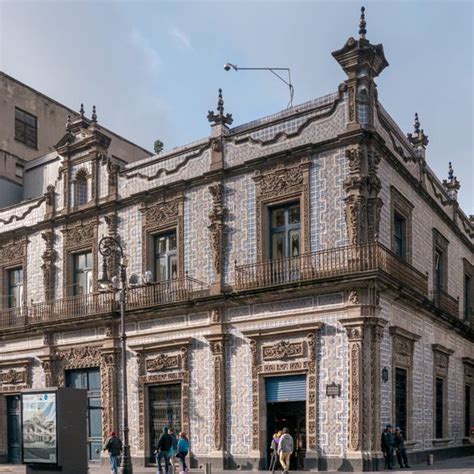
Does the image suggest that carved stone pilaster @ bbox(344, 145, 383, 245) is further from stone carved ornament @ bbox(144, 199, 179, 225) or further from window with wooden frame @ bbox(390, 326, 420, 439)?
stone carved ornament @ bbox(144, 199, 179, 225)

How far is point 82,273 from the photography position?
28812 millimetres

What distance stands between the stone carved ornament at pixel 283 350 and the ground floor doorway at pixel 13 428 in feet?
39.6

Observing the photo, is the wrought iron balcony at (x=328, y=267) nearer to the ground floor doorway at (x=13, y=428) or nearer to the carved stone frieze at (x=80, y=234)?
the carved stone frieze at (x=80, y=234)

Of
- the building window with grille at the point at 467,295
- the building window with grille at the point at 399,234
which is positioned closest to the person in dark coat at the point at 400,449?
the building window with grille at the point at 399,234

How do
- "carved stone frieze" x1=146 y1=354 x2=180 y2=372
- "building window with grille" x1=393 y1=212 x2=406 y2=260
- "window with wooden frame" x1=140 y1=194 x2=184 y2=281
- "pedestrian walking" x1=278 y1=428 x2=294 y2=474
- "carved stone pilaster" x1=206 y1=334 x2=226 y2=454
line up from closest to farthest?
"pedestrian walking" x1=278 y1=428 x2=294 y2=474, "carved stone pilaster" x1=206 y1=334 x2=226 y2=454, "building window with grille" x1=393 y1=212 x2=406 y2=260, "carved stone frieze" x1=146 y1=354 x2=180 y2=372, "window with wooden frame" x1=140 y1=194 x2=184 y2=281

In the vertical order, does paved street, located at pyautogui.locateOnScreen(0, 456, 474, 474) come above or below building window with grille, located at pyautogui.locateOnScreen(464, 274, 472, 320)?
below

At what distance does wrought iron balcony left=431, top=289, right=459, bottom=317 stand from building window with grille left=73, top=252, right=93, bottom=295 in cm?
1234

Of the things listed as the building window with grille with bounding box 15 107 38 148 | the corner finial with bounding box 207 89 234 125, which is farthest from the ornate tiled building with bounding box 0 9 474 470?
the building window with grille with bounding box 15 107 38 148

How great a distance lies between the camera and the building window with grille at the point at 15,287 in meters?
31.0

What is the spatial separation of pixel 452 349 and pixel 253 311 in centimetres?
947

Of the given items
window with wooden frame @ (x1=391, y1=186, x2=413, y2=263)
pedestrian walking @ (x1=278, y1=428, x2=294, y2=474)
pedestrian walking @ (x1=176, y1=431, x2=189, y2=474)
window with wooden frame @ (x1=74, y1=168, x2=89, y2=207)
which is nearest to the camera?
pedestrian walking @ (x1=278, y1=428, x2=294, y2=474)

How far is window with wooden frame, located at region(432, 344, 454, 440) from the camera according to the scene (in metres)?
26.1

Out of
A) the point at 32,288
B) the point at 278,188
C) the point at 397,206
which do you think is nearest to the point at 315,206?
the point at 278,188

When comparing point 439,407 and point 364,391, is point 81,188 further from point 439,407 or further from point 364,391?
point 439,407
